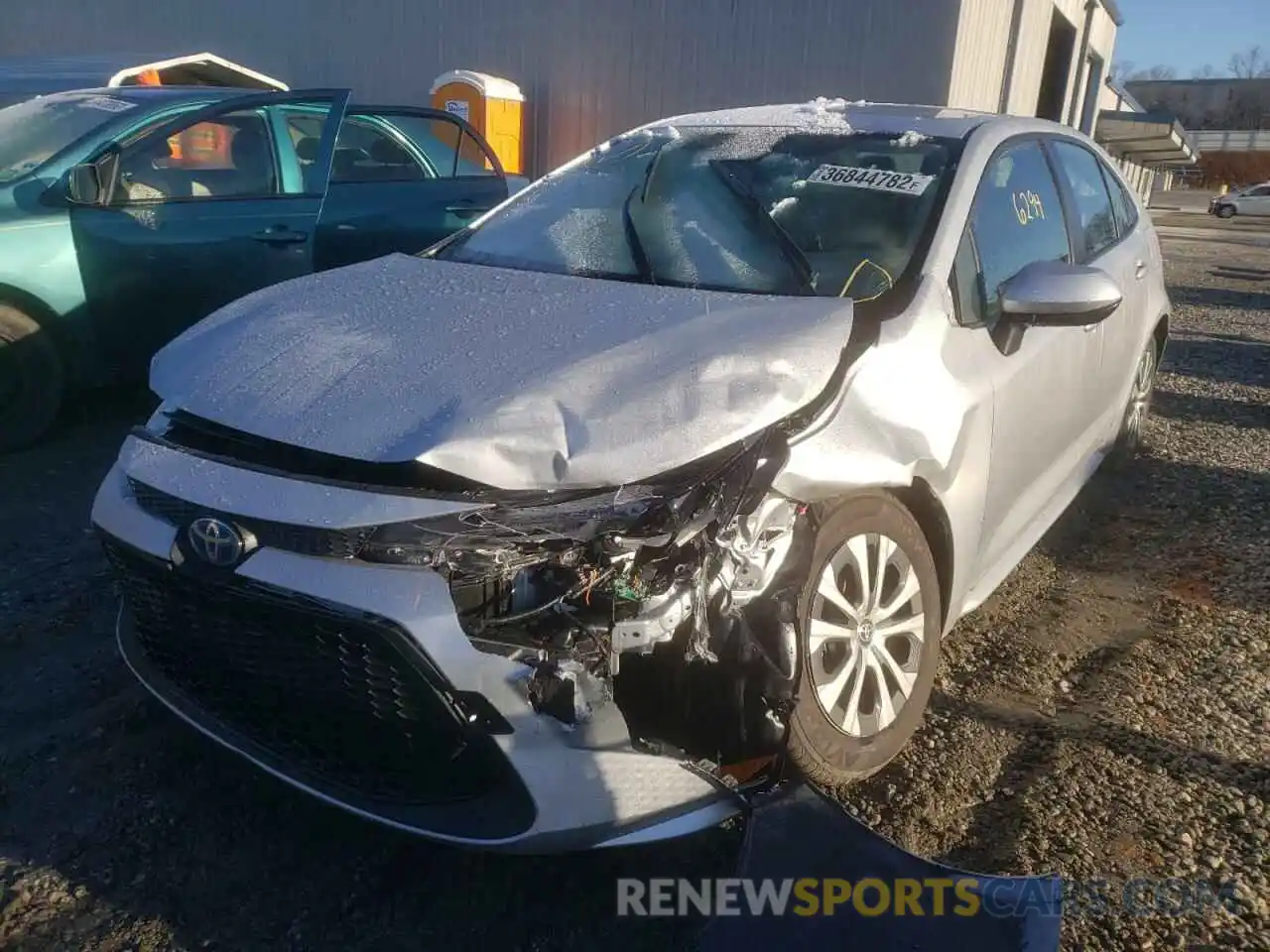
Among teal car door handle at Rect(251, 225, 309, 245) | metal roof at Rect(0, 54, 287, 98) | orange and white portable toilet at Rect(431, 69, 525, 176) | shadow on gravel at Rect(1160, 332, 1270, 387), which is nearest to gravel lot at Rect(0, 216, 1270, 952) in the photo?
teal car door handle at Rect(251, 225, 309, 245)

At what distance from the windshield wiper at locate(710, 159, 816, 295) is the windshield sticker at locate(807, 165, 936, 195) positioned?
0.20m

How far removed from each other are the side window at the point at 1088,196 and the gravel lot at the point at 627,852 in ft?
4.04

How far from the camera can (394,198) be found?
18.4 feet

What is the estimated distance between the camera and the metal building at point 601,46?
10688 millimetres

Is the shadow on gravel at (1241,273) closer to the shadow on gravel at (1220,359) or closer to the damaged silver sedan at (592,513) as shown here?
the shadow on gravel at (1220,359)

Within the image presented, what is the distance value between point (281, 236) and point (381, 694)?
3736 millimetres

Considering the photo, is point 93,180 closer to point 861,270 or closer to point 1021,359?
point 861,270

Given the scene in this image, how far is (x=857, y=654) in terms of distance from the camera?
242cm

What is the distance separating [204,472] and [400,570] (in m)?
0.52

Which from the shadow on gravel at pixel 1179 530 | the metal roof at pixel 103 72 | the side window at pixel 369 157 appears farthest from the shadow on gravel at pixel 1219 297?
the metal roof at pixel 103 72

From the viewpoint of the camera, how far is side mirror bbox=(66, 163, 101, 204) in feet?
14.7

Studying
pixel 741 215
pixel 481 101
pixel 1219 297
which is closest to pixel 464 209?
pixel 741 215

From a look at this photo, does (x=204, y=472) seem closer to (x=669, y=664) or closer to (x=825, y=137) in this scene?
(x=669, y=664)

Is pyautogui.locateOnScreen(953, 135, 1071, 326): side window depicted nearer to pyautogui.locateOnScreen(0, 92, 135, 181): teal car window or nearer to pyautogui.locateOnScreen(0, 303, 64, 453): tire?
pyautogui.locateOnScreen(0, 303, 64, 453): tire
